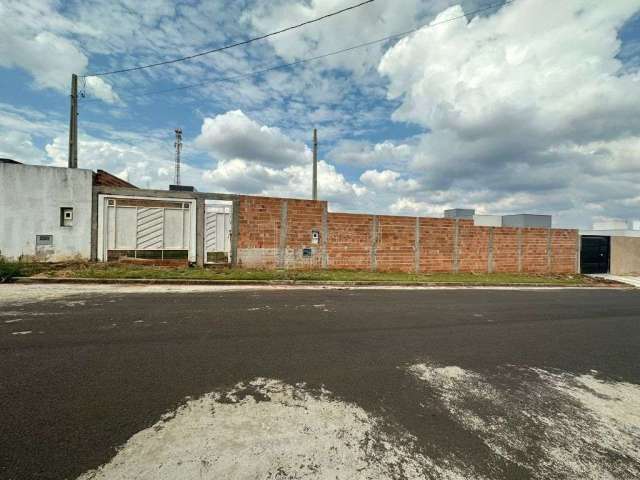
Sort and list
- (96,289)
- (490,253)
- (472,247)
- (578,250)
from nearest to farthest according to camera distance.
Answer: (96,289), (472,247), (490,253), (578,250)

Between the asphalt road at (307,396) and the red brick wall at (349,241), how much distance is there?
748 centimetres

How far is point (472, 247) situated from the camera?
15336mm

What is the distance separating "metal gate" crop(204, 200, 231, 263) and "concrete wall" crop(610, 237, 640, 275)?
79.2 feet

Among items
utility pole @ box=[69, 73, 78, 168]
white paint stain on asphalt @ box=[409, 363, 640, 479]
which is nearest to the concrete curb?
white paint stain on asphalt @ box=[409, 363, 640, 479]

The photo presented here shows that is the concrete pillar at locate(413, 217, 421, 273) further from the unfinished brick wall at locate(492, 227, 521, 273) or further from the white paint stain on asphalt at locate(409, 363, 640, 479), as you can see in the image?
the white paint stain on asphalt at locate(409, 363, 640, 479)

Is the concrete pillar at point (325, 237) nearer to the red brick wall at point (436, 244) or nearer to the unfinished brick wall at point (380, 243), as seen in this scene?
the unfinished brick wall at point (380, 243)

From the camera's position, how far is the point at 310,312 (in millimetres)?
6113

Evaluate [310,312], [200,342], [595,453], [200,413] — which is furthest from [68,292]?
[595,453]

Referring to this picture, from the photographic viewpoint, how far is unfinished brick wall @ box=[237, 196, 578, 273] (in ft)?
40.4

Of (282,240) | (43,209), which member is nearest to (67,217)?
(43,209)

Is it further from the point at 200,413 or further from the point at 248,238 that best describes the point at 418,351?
the point at 248,238

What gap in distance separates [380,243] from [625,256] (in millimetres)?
18129

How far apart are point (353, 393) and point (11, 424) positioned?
9.39ft

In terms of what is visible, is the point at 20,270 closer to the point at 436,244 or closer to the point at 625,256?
the point at 436,244
